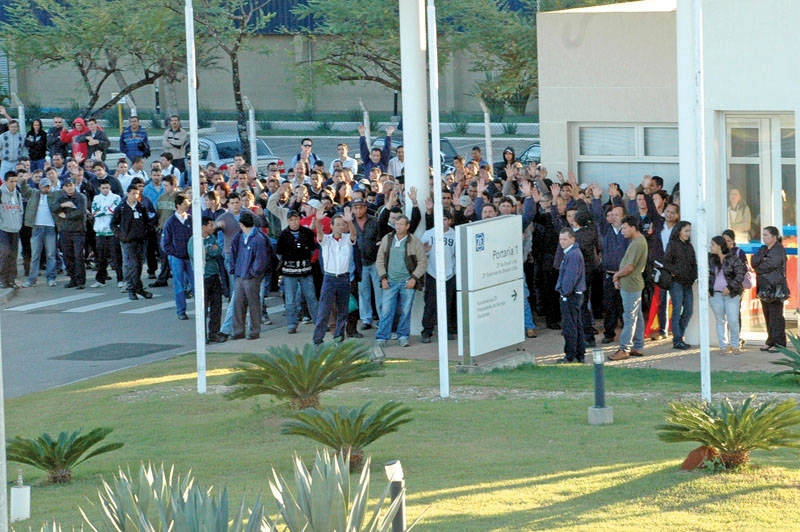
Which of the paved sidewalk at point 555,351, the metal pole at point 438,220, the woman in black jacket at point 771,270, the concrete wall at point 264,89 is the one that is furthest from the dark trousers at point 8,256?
the concrete wall at point 264,89

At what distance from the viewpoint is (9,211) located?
2234 cm

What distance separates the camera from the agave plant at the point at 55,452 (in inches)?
413

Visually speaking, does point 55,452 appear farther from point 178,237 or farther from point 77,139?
point 77,139

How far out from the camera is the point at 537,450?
11.0m

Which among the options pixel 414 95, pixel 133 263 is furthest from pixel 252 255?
pixel 133 263

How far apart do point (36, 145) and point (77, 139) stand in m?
0.97

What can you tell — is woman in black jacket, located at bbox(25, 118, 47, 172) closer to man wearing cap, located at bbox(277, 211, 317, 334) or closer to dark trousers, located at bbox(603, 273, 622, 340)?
man wearing cap, located at bbox(277, 211, 317, 334)

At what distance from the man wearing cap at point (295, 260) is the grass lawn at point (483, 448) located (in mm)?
1927

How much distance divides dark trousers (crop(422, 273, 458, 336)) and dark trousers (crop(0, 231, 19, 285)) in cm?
858

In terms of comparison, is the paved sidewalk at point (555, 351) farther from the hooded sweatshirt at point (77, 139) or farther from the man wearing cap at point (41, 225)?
the hooded sweatshirt at point (77, 139)

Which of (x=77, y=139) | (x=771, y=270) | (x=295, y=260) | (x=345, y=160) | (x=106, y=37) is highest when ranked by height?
(x=106, y=37)

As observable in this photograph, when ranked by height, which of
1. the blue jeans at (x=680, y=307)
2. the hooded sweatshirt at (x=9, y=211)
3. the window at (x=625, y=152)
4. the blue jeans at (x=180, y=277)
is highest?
the window at (x=625, y=152)

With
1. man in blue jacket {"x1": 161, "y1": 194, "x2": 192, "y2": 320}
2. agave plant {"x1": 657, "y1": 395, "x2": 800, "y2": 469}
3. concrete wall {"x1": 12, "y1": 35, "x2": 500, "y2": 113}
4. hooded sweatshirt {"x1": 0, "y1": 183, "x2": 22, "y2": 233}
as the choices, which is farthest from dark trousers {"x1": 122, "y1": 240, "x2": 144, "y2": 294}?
concrete wall {"x1": 12, "y1": 35, "x2": 500, "y2": 113}

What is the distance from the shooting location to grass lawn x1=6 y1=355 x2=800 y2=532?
8.86 metres
